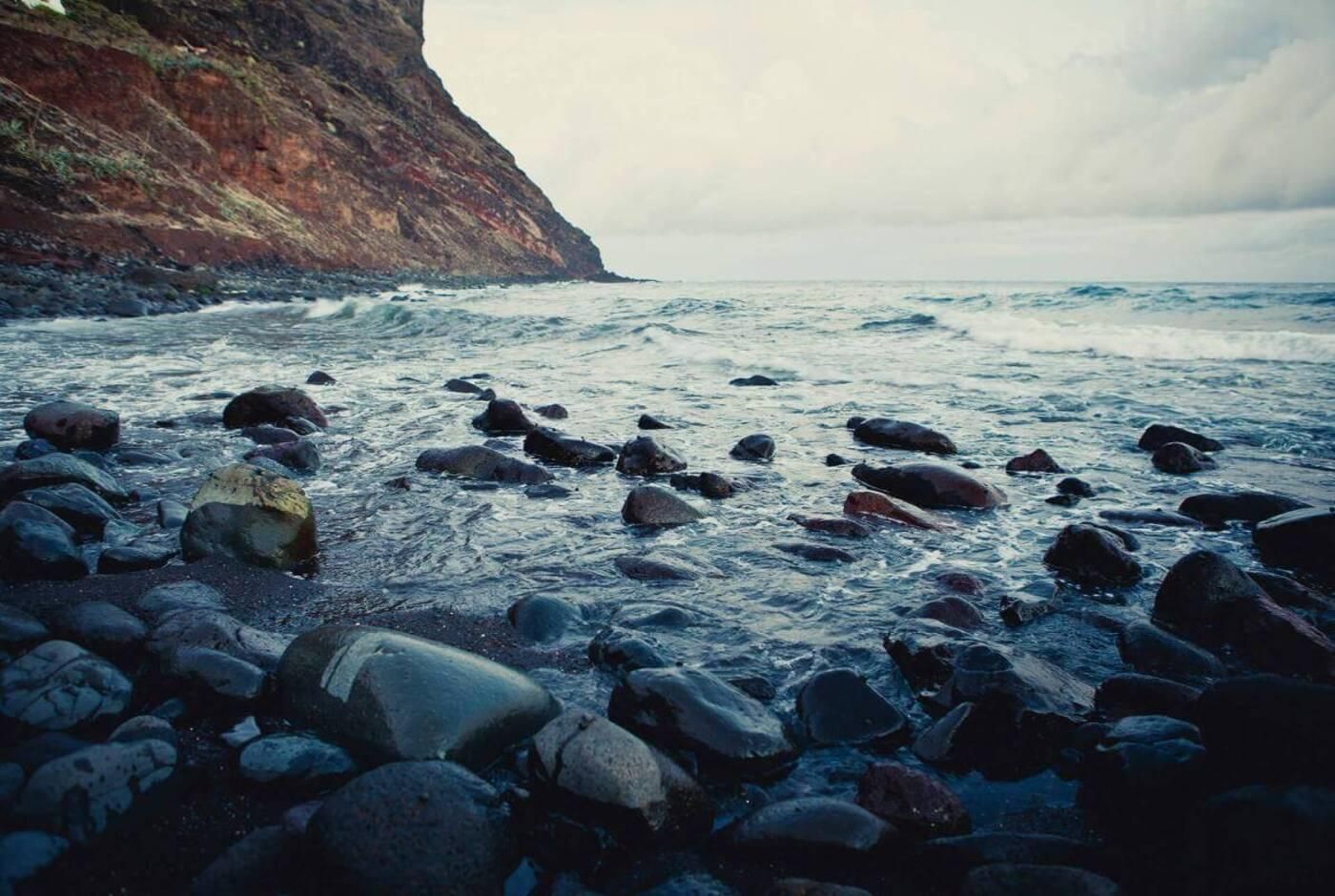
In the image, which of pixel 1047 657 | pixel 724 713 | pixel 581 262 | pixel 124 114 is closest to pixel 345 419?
pixel 724 713

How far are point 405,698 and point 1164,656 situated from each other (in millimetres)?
2561

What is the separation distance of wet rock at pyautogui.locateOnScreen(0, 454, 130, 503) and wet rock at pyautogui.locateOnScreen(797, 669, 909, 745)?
3.90m

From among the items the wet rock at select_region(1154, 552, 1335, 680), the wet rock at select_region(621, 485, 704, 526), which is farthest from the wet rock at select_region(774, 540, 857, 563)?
the wet rock at select_region(1154, 552, 1335, 680)

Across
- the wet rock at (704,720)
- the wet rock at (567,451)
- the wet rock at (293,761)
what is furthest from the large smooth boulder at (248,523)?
the wet rock at (567,451)

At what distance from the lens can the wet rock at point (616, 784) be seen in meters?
1.63

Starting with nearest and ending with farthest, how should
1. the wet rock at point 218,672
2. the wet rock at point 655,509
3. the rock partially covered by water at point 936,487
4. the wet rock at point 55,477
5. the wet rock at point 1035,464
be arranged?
1. the wet rock at point 218,672
2. the wet rock at point 55,477
3. the wet rock at point 655,509
4. the rock partially covered by water at point 936,487
5. the wet rock at point 1035,464

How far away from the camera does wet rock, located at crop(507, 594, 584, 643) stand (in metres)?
2.66

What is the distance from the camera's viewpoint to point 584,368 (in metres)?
11.0

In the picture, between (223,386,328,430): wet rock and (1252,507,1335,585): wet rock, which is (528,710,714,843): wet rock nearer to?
(1252,507,1335,585): wet rock

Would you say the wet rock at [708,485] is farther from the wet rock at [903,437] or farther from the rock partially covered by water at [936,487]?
the wet rock at [903,437]

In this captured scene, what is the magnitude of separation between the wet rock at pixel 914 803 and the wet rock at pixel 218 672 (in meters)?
1.77

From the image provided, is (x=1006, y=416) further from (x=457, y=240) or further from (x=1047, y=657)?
(x=457, y=240)

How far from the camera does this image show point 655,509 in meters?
3.99

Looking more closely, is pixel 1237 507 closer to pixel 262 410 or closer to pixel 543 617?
pixel 543 617
